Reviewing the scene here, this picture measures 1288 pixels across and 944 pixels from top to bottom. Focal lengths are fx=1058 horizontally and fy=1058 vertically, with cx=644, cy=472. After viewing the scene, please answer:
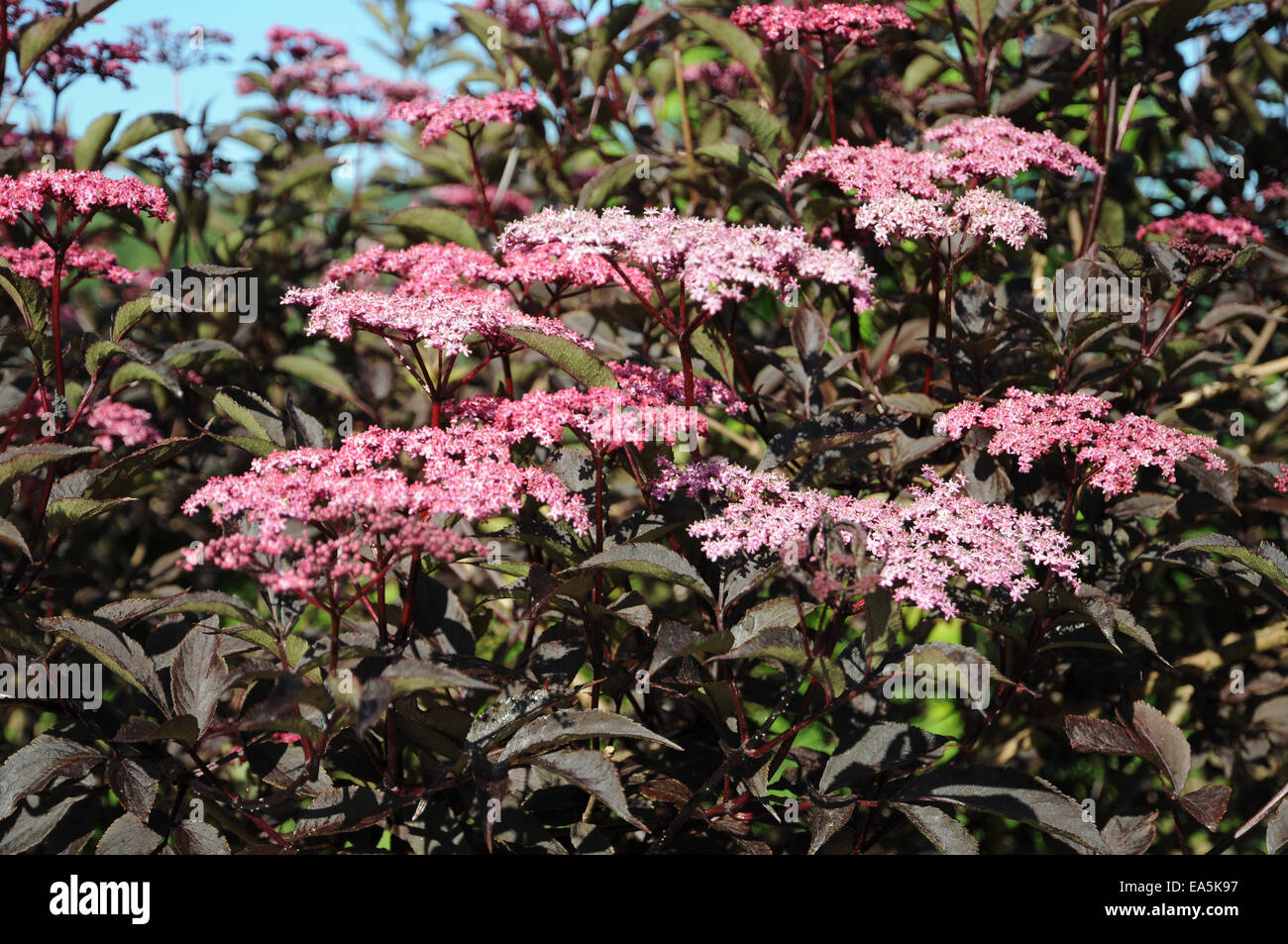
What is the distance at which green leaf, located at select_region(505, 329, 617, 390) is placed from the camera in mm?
2146

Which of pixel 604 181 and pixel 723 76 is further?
pixel 723 76

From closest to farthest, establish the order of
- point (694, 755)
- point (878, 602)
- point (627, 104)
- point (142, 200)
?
point (878, 602) < point (142, 200) < point (694, 755) < point (627, 104)

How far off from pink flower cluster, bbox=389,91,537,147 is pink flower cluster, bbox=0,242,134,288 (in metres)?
0.95

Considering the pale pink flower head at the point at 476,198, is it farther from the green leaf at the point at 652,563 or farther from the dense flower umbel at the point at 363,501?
the green leaf at the point at 652,563

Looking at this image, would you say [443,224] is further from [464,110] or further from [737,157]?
[737,157]

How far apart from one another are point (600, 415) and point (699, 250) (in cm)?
40

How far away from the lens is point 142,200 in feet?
8.25

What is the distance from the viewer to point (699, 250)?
2193 mm

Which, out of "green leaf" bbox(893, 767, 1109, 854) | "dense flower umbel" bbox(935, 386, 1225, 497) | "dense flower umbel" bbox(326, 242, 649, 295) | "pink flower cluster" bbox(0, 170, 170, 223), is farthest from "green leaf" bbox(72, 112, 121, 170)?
"green leaf" bbox(893, 767, 1109, 854)

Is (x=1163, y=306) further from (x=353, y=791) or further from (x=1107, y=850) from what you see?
(x=353, y=791)

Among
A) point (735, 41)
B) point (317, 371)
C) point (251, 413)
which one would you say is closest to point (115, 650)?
point (251, 413)
